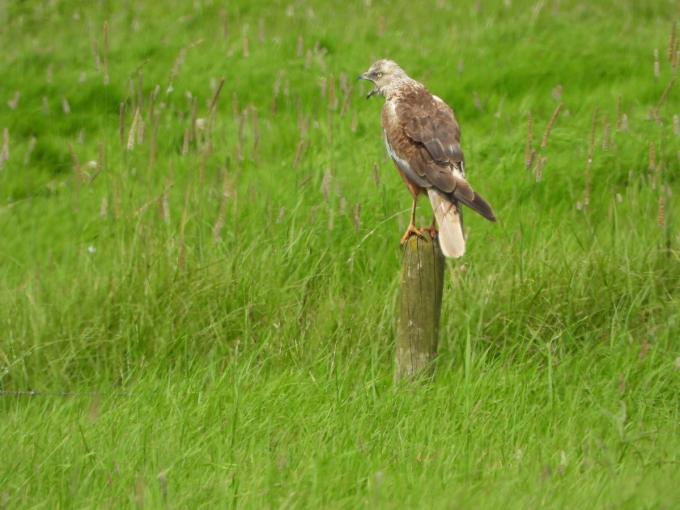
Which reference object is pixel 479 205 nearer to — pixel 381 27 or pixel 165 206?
pixel 165 206

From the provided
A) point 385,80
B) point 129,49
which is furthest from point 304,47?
point 385,80

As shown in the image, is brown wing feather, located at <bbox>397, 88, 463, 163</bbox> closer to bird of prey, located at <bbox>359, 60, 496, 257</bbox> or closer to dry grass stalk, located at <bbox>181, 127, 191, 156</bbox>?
bird of prey, located at <bbox>359, 60, 496, 257</bbox>

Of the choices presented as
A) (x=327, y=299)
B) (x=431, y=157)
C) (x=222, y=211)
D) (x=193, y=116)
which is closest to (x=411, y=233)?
(x=431, y=157)

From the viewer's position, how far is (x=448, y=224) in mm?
4359

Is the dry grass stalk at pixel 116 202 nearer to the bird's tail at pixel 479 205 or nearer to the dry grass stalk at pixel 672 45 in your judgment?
the bird's tail at pixel 479 205

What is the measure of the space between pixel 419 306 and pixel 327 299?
754mm

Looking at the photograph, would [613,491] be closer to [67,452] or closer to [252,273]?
[67,452]

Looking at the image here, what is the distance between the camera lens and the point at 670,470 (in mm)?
3625

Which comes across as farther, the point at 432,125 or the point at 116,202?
the point at 116,202

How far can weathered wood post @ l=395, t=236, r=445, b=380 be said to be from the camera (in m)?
4.44

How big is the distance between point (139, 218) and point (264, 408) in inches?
56.5

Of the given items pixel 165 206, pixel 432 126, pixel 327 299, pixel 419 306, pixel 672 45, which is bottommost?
pixel 327 299

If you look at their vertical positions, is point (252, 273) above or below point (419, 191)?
below

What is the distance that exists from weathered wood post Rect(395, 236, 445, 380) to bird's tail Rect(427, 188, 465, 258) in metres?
0.13
